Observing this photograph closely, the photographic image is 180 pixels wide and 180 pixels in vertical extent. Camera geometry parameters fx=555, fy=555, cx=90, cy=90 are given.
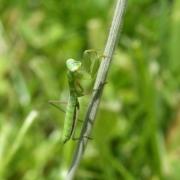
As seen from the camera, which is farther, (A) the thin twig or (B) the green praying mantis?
(B) the green praying mantis

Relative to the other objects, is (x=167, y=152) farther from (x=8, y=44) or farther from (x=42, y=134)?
(x=8, y=44)

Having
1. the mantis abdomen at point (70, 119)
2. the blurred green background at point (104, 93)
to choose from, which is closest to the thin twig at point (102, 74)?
the mantis abdomen at point (70, 119)

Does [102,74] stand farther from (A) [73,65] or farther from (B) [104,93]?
(B) [104,93]

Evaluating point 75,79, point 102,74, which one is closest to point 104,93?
point 75,79

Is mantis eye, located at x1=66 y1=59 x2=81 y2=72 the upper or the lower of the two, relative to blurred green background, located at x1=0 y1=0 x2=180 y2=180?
upper

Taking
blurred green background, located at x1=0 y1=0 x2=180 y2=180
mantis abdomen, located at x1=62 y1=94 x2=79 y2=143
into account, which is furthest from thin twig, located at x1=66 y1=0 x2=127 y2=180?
blurred green background, located at x1=0 y1=0 x2=180 y2=180

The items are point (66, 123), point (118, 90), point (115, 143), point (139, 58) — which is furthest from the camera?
point (118, 90)

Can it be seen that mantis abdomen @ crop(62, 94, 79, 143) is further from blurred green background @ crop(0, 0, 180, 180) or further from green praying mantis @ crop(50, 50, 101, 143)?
blurred green background @ crop(0, 0, 180, 180)

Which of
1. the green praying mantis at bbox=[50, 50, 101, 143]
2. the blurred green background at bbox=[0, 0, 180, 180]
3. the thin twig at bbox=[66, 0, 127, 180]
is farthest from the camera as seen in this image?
the blurred green background at bbox=[0, 0, 180, 180]

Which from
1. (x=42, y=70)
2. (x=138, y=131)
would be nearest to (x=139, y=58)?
(x=138, y=131)
